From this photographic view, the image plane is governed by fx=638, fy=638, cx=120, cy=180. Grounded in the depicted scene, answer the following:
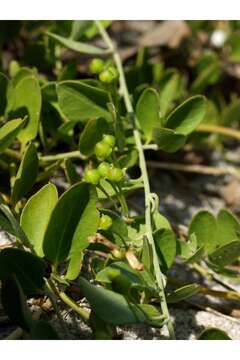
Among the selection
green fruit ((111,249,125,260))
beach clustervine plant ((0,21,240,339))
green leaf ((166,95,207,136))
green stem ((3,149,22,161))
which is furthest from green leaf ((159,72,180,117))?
green fruit ((111,249,125,260))

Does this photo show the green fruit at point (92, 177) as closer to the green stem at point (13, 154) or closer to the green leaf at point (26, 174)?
the green leaf at point (26, 174)

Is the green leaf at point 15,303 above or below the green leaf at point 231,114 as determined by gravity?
below

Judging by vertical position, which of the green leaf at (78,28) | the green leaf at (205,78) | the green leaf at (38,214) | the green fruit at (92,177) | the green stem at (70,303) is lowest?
the green stem at (70,303)

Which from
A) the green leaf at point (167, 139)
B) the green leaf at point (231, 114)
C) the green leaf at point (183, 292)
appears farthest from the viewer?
the green leaf at point (231, 114)

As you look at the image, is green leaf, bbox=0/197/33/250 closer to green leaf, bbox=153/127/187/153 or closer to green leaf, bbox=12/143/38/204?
green leaf, bbox=12/143/38/204

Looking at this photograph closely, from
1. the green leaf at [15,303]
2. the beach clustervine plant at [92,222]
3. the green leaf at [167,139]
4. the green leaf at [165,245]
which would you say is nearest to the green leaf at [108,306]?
the beach clustervine plant at [92,222]

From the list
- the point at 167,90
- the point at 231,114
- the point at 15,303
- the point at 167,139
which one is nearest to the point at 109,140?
the point at 167,139

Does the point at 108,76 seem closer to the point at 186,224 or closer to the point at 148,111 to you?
the point at 148,111
